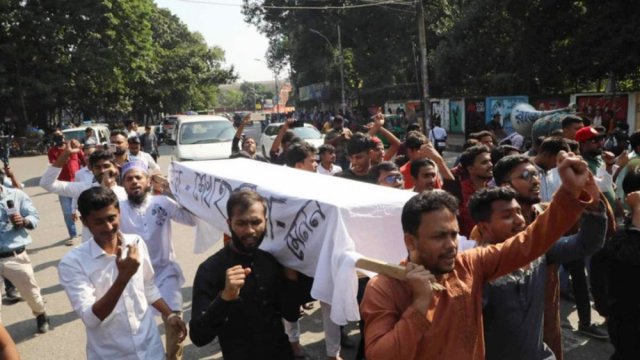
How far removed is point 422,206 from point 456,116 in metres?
23.3

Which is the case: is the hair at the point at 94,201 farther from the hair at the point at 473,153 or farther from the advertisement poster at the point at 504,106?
the advertisement poster at the point at 504,106

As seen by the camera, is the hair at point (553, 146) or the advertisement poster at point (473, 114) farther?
the advertisement poster at point (473, 114)

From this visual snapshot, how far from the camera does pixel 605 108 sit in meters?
16.1

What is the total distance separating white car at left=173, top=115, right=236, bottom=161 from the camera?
12.7 meters

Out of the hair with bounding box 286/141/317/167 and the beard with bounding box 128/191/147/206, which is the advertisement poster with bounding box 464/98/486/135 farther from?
the beard with bounding box 128/191/147/206

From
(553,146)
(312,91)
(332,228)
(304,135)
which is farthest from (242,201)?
(312,91)

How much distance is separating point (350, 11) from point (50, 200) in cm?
2357

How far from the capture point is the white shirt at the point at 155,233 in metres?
3.98

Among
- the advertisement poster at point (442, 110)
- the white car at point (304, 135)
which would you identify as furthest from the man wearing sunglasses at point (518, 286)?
the advertisement poster at point (442, 110)

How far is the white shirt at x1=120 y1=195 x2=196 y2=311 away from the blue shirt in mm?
2011

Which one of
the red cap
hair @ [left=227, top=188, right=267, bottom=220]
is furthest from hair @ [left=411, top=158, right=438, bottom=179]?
hair @ [left=227, top=188, right=267, bottom=220]

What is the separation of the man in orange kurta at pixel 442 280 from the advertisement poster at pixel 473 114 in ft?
68.3

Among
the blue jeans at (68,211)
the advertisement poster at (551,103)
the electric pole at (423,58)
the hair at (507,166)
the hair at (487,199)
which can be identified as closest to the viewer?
the hair at (487,199)

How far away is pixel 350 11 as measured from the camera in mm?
33031
